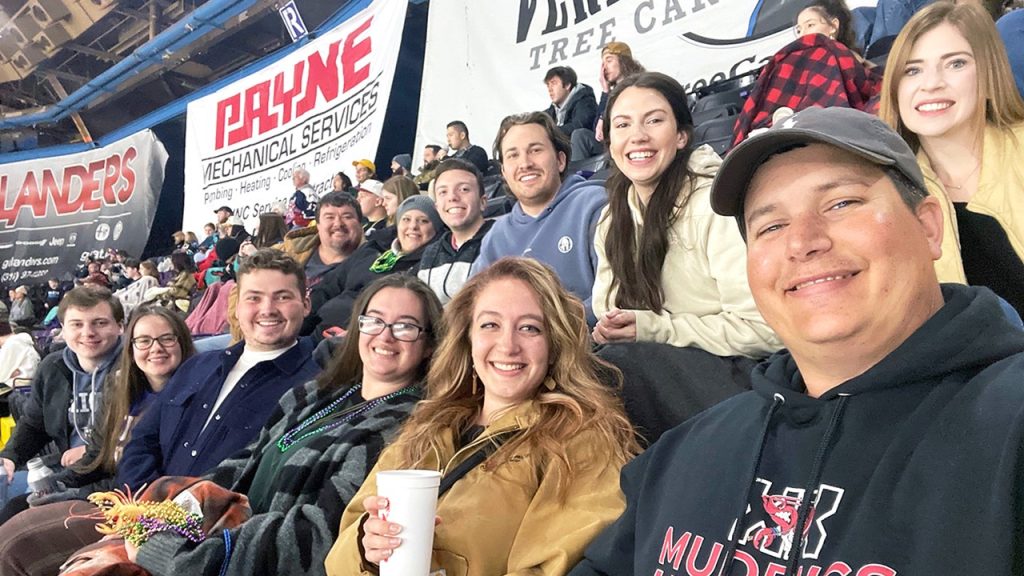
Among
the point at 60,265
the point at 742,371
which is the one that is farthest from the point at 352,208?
the point at 60,265

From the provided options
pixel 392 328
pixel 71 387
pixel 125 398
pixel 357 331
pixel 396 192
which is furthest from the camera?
pixel 396 192

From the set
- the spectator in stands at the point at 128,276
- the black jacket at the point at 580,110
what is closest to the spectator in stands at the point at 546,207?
the black jacket at the point at 580,110

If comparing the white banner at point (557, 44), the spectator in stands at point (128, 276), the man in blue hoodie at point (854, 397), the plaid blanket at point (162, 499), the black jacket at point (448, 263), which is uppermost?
the white banner at point (557, 44)

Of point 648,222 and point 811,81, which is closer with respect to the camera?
point 648,222

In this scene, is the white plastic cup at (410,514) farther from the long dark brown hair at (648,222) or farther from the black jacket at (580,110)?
the black jacket at (580,110)

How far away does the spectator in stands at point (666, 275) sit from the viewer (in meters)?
1.32

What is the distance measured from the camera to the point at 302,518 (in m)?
1.41

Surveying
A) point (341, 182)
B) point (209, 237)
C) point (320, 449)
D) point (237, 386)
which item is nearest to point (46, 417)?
point (237, 386)

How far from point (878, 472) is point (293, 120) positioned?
8.21 metres

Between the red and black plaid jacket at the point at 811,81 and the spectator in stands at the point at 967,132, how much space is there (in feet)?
2.74

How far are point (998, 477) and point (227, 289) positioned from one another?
4156 millimetres

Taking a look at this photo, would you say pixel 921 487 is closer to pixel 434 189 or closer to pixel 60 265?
pixel 434 189

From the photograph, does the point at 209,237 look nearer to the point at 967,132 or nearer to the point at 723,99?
the point at 723,99

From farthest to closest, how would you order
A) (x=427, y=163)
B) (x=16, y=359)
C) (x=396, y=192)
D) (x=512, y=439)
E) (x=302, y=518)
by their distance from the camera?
(x=427, y=163) < (x=16, y=359) < (x=396, y=192) < (x=302, y=518) < (x=512, y=439)
